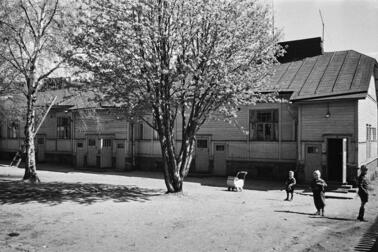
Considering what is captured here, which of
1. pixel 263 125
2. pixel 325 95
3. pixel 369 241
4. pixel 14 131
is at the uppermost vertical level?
pixel 325 95

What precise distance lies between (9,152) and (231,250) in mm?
39201

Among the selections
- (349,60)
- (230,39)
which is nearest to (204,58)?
(230,39)

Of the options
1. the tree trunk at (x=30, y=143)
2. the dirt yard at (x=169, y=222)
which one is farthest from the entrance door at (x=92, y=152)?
the dirt yard at (x=169, y=222)

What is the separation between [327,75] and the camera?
23438 millimetres

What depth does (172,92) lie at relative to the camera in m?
16.2

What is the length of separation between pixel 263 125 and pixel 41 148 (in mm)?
24451

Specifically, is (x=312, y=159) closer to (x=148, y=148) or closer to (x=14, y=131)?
(x=148, y=148)

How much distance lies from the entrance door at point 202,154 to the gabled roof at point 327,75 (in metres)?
6.47

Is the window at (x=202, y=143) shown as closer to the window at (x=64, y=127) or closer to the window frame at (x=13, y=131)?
the window at (x=64, y=127)

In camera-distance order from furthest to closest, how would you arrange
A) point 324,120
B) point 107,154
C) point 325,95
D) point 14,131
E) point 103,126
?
point 14,131 < point 103,126 < point 107,154 < point 324,120 < point 325,95

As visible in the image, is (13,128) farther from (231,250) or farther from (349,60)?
(231,250)

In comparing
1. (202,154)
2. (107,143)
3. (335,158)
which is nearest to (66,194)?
(202,154)

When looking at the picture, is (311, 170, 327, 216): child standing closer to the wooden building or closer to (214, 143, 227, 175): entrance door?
the wooden building

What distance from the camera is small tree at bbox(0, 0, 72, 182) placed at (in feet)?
64.6
